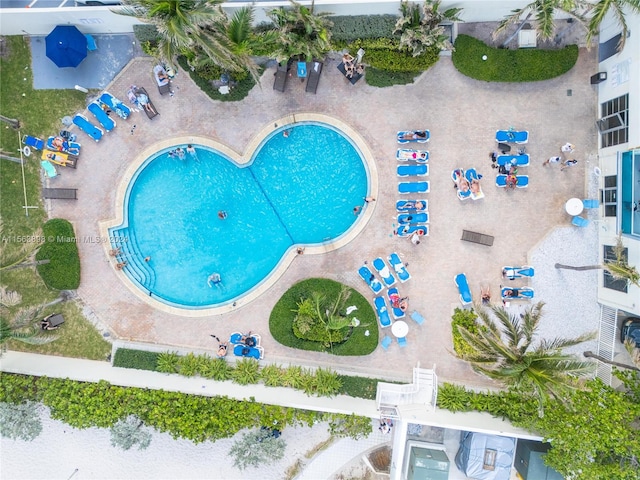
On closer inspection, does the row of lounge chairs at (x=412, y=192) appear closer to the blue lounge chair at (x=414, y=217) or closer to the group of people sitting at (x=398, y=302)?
the blue lounge chair at (x=414, y=217)

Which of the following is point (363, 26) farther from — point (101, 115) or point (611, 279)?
point (611, 279)

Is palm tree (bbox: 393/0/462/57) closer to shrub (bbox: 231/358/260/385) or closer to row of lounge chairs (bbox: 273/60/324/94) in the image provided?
row of lounge chairs (bbox: 273/60/324/94)

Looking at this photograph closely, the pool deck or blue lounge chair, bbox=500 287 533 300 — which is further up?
the pool deck

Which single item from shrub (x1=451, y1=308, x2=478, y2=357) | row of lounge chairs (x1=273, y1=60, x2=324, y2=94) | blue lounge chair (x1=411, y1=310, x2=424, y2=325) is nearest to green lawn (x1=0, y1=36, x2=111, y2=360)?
row of lounge chairs (x1=273, y1=60, x2=324, y2=94)

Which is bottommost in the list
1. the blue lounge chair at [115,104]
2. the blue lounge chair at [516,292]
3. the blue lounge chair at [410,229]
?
the blue lounge chair at [516,292]

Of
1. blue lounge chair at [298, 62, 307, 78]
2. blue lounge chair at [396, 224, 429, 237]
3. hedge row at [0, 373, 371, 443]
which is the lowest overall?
hedge row at [0, 373, 371, 443]

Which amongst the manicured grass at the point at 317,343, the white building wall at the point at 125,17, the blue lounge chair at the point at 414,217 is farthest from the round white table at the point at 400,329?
the white building wall at the point at 125,17
